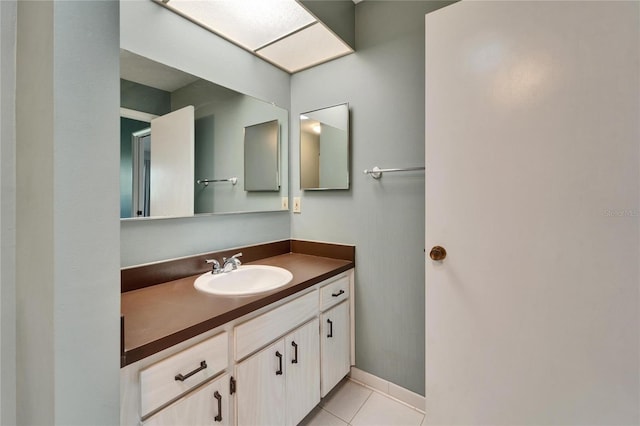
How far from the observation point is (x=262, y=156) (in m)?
1.81

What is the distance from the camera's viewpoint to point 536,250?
0.98 m

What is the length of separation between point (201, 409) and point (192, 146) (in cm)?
117

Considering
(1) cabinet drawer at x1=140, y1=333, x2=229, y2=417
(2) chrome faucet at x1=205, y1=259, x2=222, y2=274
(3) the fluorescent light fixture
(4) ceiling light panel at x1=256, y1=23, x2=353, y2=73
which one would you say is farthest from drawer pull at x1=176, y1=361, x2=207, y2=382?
(4) ceiling light panel at x1=256, y1=23, x2=353, y2=73

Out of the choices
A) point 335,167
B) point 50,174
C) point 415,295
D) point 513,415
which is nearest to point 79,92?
point 50,174

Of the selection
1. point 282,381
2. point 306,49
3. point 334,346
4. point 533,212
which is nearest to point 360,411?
point 334,346

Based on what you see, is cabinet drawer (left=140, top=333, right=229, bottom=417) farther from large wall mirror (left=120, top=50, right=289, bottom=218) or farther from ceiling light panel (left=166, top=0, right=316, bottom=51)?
ceiling light panel (left=166, top=0, right=316, bottom=51)

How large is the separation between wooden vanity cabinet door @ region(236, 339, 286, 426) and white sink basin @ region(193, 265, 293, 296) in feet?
0.98

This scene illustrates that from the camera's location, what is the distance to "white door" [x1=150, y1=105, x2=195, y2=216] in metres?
1.25

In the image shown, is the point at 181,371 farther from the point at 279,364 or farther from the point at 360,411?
the point at 360,411

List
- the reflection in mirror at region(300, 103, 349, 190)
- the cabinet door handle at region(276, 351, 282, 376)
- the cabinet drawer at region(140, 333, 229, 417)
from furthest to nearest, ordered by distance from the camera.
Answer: the reflection in mirror at region(300, 103, 349, 190), the cabinet door handle at region(276, 351, 282, 376), the cabinet drawer at region(140, 333, 229, 417)

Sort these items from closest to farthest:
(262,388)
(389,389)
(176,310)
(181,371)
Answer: (181,371) < (176,310) < (262,388) < (389,389)

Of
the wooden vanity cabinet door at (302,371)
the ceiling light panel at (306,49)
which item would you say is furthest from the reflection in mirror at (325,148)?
the wooden vanity cabinet door at (302,371)

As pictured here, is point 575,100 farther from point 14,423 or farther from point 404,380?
point 14,423

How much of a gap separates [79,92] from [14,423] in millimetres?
814
